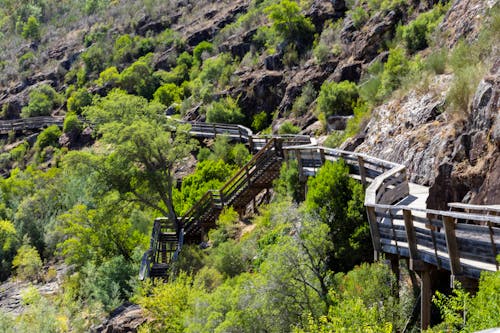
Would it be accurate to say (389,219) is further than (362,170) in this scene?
No

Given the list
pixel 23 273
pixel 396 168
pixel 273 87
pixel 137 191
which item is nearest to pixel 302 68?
pixel 273 87

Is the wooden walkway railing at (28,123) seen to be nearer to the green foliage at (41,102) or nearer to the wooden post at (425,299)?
the green foliage at (41,102)

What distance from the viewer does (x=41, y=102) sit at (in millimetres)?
61500

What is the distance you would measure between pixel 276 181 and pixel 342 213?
7.21 metres

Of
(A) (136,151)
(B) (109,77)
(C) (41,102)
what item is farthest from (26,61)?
(A) (136,151)

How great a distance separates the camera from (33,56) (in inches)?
3054

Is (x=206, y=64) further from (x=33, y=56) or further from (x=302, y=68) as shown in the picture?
(x=33, y=56)

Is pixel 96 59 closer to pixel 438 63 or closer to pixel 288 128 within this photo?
pixel 288 128

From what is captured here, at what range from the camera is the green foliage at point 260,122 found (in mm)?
37500

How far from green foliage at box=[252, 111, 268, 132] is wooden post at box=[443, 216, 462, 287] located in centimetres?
2850

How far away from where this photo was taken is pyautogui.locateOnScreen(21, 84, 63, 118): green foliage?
61.2 m

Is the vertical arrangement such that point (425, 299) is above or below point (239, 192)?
above

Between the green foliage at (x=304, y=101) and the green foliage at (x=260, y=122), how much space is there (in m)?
3.82

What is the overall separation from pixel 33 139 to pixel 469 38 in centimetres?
4645
